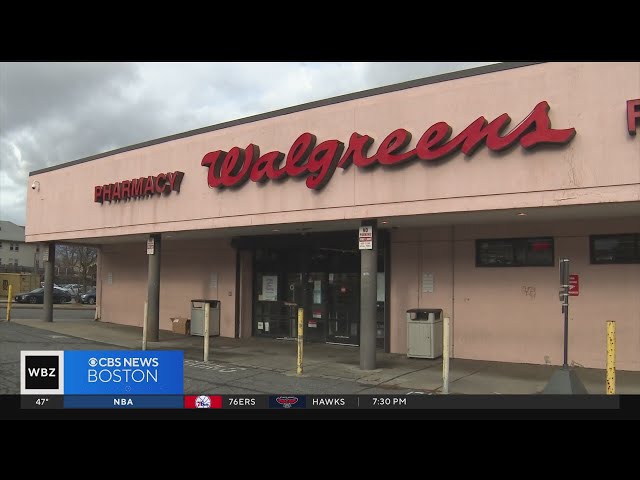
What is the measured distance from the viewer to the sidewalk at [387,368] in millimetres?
→ 9414

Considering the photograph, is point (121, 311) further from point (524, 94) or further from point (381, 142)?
point (524, 94)

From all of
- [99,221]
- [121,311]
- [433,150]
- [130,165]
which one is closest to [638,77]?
[433,150]

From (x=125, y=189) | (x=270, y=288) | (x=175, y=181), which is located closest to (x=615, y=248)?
(x=270, y=288)

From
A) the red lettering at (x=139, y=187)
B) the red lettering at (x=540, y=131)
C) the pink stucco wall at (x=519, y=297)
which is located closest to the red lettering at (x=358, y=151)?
the red lettering at (x=540, y=131)

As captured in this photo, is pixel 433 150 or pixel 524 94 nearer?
pixel 524 94

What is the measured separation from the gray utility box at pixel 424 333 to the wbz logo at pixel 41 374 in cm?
799

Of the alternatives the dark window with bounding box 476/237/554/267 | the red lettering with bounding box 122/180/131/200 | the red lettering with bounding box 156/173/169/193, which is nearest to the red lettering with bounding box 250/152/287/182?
the red lettering with bounding box 156/173/169/193

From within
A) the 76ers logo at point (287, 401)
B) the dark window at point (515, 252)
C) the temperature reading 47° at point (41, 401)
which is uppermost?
the dark window at point (515, 252)

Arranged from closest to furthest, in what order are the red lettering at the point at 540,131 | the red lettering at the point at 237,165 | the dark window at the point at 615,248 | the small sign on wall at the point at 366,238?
1. the red lettering at the point at 540,131
2. the dark window at the point at 615,248
3. the small sign on wall at the point at 366,238
4. the red lettering at the point at 237,165

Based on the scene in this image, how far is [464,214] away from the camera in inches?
412

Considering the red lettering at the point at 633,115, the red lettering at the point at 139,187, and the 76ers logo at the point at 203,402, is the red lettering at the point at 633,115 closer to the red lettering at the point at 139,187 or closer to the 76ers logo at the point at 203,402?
the 76ers logo at the point at 203,402

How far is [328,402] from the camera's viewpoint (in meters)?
7.84

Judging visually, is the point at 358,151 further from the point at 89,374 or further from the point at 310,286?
the point at 89,374

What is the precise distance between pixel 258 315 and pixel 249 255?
1.95 meters
